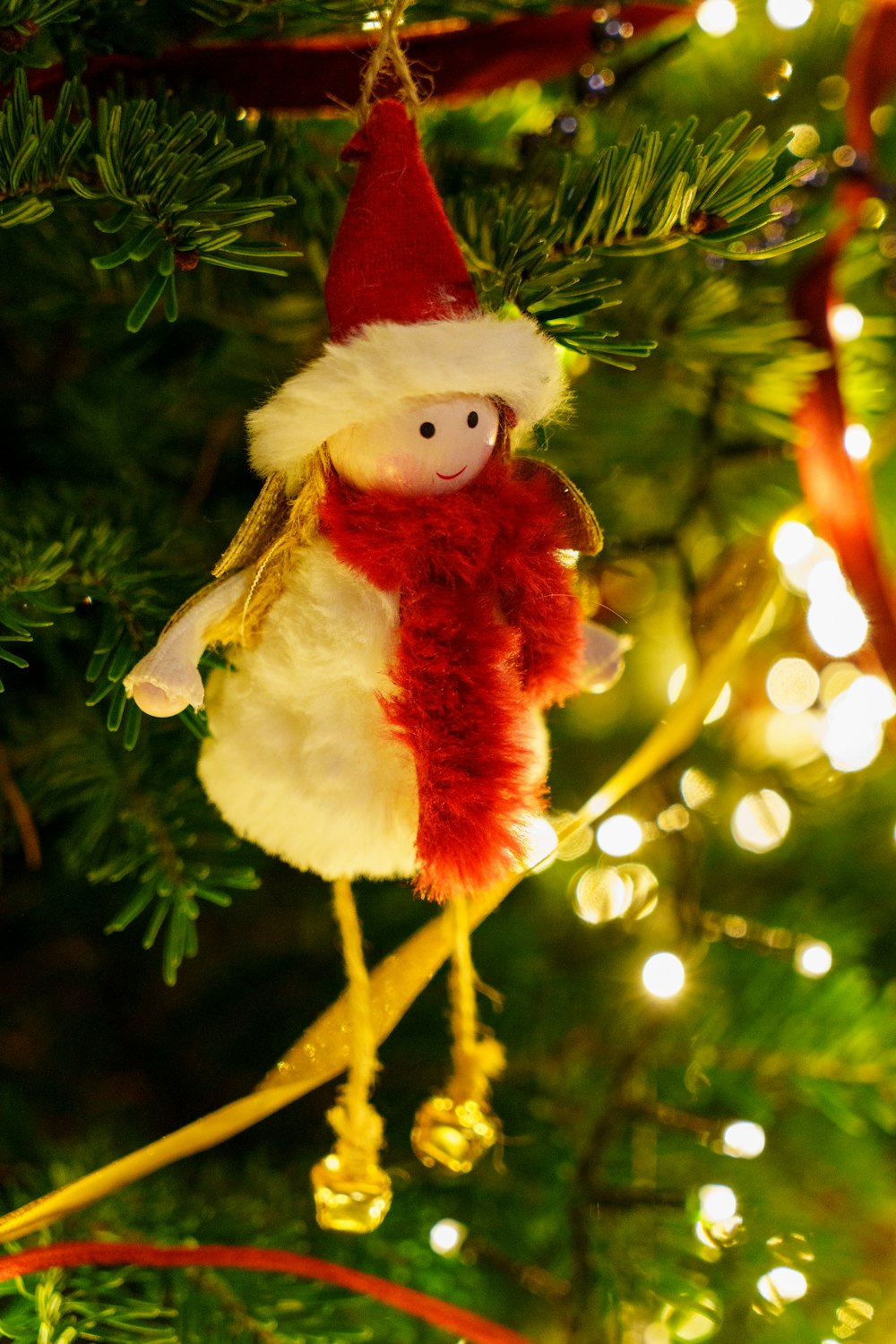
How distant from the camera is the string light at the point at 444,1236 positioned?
49cm

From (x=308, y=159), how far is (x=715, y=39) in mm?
309

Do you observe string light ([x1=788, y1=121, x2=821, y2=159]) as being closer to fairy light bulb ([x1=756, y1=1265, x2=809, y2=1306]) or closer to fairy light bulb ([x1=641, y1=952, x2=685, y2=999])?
fairy light bulb ([x1=641, y1=952, x2=685, y2=999])

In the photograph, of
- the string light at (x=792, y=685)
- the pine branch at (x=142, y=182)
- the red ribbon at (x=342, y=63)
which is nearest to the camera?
the pine branch at (x=142, y=182)

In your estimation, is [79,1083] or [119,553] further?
[79,1083]

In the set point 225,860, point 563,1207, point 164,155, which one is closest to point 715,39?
point 164,155

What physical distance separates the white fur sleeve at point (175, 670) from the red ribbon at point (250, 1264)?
232 mm

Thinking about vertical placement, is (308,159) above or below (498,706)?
above

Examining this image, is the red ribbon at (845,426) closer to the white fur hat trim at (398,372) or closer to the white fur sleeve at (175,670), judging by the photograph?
the white fur hat trim at (398,372)

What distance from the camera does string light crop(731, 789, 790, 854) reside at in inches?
26.8

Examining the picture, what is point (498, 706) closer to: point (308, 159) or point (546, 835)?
point (546, 835)

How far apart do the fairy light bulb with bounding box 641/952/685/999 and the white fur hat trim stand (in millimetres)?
335

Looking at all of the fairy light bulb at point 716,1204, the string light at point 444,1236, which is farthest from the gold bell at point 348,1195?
the fairy light bulb at point 716,1204

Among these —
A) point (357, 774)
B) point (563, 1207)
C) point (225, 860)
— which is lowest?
point (563, 1207)

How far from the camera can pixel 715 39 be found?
580 mm
